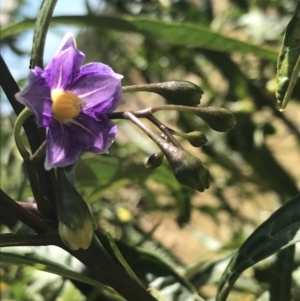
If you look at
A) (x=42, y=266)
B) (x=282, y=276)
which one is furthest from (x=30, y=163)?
(x=282, y=276)

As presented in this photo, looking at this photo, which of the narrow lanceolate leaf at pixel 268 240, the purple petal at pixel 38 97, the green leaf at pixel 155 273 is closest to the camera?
the purple petal at pixel 38 97

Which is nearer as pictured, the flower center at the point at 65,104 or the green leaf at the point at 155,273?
the flower center at the point at 65,104

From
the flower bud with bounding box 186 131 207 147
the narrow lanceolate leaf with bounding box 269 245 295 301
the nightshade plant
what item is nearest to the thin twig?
the nightshade plant

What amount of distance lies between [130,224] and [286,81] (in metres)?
0.60

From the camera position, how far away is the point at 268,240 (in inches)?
15.4

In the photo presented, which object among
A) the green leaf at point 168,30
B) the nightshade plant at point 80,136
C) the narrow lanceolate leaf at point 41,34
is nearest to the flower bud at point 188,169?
the nightshade plant at point 80,136

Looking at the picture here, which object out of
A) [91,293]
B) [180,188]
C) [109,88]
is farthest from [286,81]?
[180,188]

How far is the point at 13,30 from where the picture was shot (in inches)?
22.8

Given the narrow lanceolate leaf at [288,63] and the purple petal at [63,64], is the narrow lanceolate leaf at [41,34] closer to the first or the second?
the purple petal at [63,64]

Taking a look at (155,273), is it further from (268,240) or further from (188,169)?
(188,169)

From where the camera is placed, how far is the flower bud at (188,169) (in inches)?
10.7

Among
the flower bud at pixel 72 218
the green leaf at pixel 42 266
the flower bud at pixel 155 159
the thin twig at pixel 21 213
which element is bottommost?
the green leaf at pixel 42 266

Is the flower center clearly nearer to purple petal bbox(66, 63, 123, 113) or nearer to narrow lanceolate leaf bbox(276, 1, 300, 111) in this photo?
purple petal bbox(66, 63, 123, 113)

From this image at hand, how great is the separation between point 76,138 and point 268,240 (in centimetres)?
17
